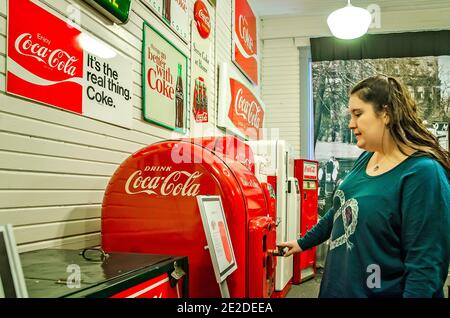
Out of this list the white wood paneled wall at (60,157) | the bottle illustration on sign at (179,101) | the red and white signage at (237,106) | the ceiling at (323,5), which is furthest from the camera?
the ceiling at (323,5)

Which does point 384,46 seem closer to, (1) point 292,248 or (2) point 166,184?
(1) point 292,248

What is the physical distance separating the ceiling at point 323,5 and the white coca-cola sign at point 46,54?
517cm

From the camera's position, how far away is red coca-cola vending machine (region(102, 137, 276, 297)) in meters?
2.13

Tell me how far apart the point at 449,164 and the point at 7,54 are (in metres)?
2.07

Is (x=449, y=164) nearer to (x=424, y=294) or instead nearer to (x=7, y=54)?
(x=424, y=294)

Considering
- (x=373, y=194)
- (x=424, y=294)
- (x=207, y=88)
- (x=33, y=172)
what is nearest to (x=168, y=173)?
(x=33, y=172)

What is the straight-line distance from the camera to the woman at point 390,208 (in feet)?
4.78

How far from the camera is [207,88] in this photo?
4855 millimetres

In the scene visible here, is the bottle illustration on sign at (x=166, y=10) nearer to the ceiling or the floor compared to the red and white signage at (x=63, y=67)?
nearer to the ceiling

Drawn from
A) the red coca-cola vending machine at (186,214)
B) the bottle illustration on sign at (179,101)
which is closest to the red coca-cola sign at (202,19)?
the bottle illustration on sign at (179,101)

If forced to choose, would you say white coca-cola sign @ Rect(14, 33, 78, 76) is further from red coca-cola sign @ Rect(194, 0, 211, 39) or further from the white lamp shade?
the white lamp shade

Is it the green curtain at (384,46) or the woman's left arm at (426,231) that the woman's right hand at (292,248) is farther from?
the green curtain at (384,46)

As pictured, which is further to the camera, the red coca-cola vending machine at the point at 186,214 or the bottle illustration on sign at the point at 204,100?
the bottle illustration on sign at the point at 204,100

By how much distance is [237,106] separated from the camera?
577 centimetres
